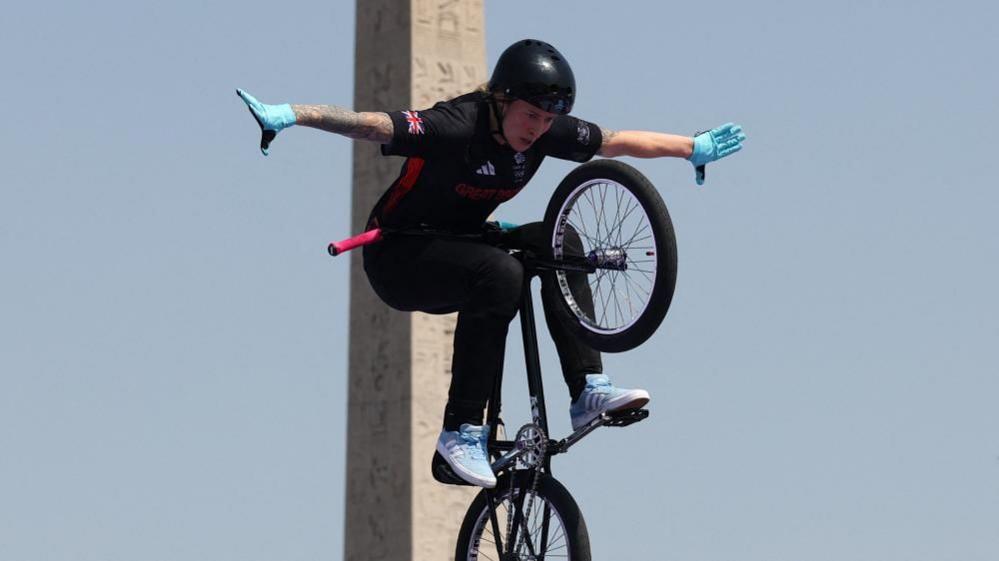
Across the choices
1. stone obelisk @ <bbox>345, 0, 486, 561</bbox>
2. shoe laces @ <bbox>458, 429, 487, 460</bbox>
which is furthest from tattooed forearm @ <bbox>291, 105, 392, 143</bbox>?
stone obelisk @ <bbox>345, 0, 486, 561</bbox>

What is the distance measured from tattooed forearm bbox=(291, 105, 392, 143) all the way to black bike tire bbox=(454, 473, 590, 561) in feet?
5.36

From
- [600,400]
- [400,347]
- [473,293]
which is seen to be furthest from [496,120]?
[400,347]

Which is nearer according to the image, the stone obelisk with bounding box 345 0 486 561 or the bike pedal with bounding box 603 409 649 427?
the bike pedal with bounding box 603 409 649 427

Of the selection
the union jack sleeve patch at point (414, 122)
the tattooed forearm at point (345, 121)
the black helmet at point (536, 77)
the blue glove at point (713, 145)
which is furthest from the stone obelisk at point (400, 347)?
the tattooed forearm at point (345, 121)

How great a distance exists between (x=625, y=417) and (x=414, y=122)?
5.13ft

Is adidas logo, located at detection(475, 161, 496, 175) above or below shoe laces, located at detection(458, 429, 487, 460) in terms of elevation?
above

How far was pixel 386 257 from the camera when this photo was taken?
10.4 metres

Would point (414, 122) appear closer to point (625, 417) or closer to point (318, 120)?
point (318, 120)

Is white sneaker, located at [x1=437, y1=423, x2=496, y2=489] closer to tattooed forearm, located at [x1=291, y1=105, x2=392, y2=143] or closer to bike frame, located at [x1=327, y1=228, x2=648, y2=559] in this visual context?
bike frame, located at [x1=327, y1=228, x2=648, y2=559]

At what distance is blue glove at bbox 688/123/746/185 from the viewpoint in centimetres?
1117

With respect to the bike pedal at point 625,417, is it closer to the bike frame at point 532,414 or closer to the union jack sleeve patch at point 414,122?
the bike frame at point 532,414

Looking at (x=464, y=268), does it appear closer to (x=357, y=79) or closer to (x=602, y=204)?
(x=602, y=204)

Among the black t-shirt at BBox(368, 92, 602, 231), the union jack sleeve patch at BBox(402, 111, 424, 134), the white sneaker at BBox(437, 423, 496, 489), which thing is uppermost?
the union jack sleeve patch at BBox(402, 111, 424, 134)

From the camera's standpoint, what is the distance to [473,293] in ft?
33.5
